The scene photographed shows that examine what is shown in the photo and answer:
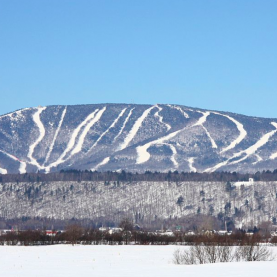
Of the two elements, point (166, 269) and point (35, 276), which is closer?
point (35, 276)

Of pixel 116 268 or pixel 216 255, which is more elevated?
pixel 216 255

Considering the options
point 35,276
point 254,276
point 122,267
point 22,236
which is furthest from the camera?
point 22,236

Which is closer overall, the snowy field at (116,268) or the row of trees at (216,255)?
the snowy field at (116,268)

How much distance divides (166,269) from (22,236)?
340 feet

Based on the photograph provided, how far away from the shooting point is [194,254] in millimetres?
107188

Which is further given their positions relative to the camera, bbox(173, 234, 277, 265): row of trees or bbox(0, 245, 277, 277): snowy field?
bbox(173, 234, 277, 265): row of trees

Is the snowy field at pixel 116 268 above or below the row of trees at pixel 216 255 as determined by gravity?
below

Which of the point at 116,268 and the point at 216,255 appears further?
the point at 216,255

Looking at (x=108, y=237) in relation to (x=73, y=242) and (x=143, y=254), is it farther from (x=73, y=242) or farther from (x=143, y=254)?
(x=143, y=254)

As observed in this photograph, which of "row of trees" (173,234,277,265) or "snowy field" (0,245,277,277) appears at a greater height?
"row of trees" (173,234,277,265)

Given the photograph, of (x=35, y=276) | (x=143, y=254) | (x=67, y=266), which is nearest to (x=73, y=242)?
(x=143, y=254)

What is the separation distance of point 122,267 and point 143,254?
32.8m

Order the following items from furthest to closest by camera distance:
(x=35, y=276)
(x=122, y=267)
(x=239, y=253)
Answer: (x=239, y=253)
(x=122, y=267)
(x=35, y=276)

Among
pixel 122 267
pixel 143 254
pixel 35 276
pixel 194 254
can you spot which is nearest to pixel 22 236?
pixel 143 254
